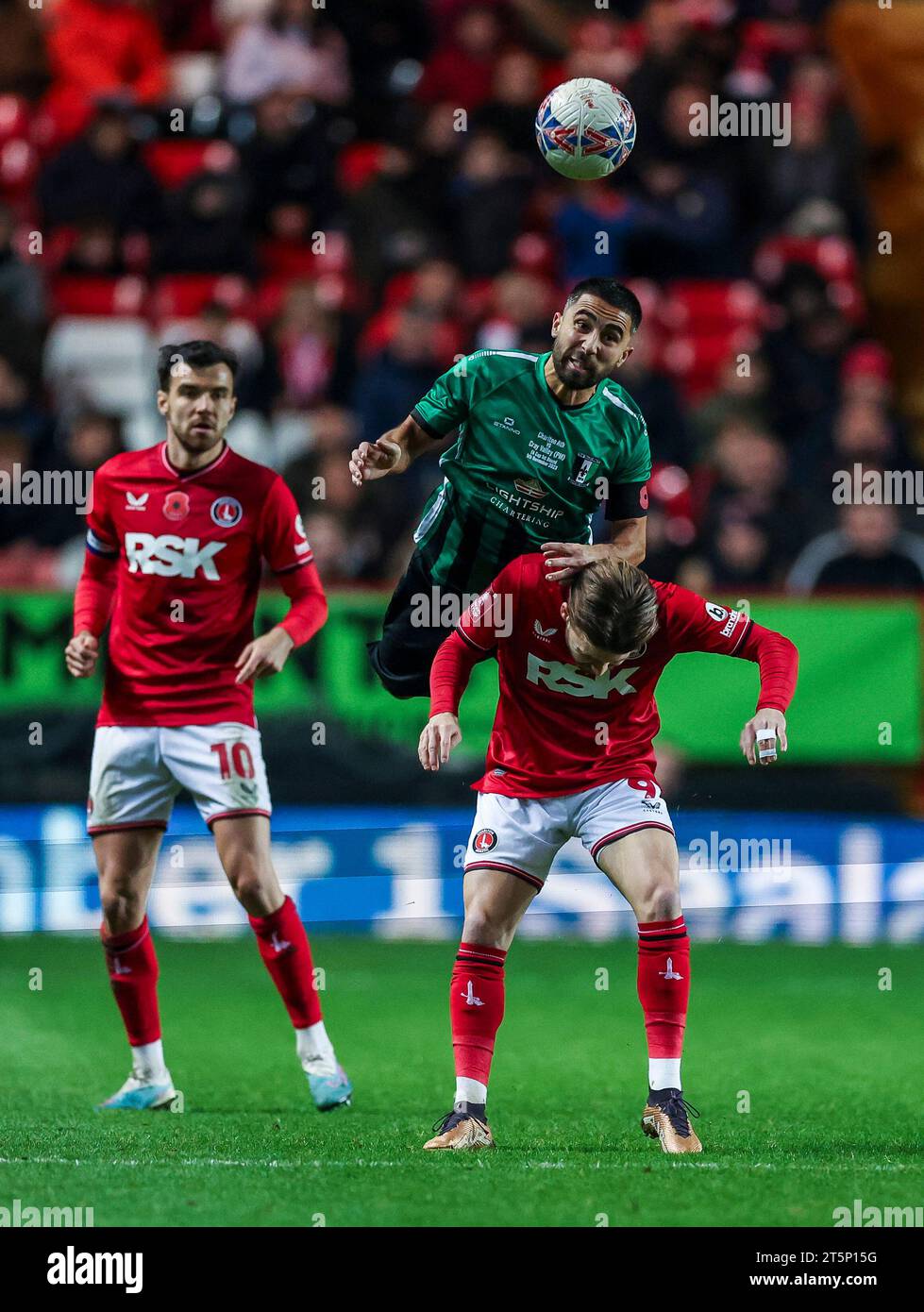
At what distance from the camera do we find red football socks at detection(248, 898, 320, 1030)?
6.82 metres

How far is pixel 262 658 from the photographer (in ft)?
21.5

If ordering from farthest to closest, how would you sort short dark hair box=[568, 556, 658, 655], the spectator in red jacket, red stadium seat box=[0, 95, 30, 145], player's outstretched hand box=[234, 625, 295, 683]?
the spectator in red jacket < red stadium seat box=[0, 95, 30, 145] < player's outstretched hand box=[234, 625, 295, 683] < short dark hair box=[568, 556, 658, 655]

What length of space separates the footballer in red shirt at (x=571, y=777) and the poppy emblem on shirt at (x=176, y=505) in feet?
3.89

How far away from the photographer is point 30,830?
10000mm

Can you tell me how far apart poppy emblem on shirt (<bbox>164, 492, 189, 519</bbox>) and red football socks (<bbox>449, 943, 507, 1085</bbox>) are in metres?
1.84

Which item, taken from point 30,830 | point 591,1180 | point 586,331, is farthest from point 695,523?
point 591,1180

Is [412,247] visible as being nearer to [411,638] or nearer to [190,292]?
[190,292]

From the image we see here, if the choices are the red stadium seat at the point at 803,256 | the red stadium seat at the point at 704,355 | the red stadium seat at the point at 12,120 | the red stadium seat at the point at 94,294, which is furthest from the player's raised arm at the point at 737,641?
the red stadium seat at the point at 12,120

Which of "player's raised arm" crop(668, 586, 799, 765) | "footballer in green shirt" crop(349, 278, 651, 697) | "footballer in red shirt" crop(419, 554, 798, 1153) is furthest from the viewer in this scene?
"footballer in green shirt" crop(349, 278, 651, 697)

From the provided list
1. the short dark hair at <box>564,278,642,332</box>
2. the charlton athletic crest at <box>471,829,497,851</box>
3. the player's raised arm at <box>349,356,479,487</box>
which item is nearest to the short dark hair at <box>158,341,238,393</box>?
the player's raised arm at <box>349,356,479,487</box>

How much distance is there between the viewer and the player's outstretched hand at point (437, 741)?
225 inches

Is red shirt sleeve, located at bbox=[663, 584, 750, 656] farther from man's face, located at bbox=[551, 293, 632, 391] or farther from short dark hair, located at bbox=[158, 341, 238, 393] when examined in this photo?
short dark hair, located at bbox=[158, 341, 238, 393]

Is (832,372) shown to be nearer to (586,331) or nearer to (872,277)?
(872,277)

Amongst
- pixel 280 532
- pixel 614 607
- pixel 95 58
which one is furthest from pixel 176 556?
pixel 95 58
